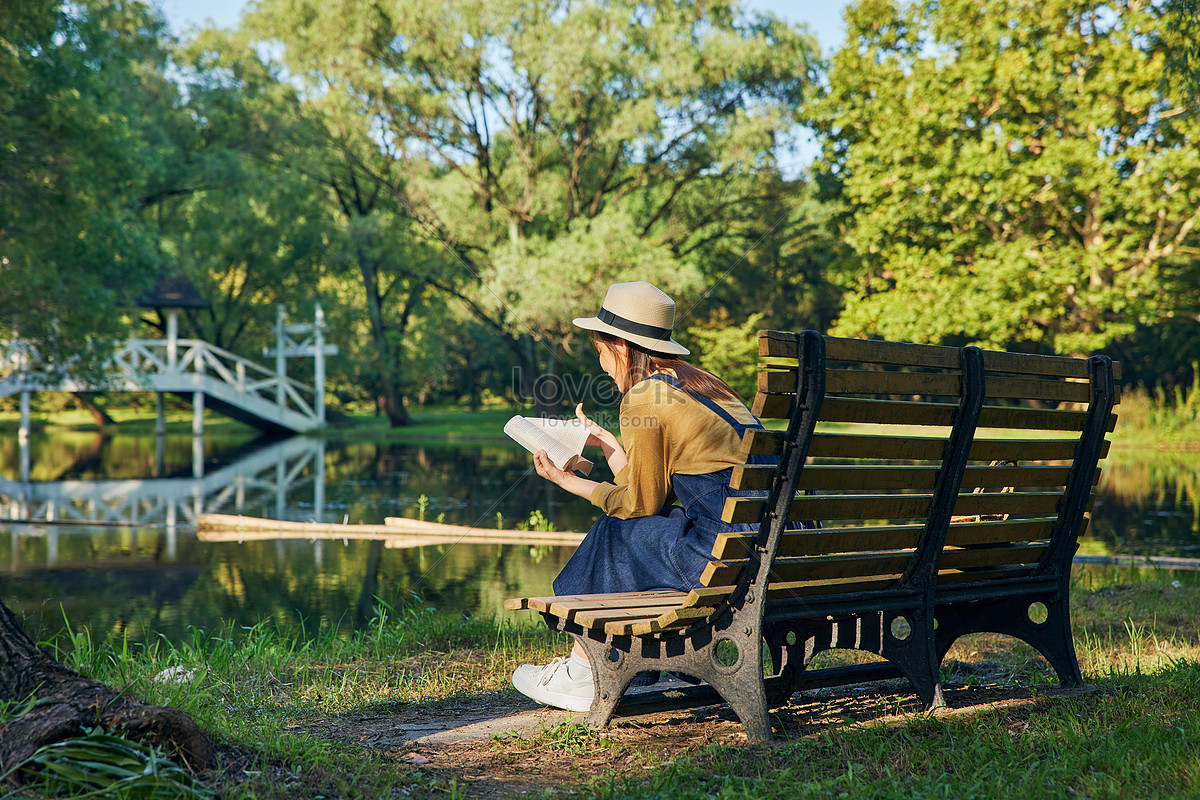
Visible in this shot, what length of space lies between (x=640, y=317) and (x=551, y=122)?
23803 millimetres

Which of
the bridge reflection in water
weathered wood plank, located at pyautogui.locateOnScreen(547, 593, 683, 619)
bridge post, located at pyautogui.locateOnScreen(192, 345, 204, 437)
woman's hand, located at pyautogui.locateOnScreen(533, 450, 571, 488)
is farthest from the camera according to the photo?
bridge post, located at pyautogui.locateOnScreen(192, 345, 204, 437)

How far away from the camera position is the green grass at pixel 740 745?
8.43 feet

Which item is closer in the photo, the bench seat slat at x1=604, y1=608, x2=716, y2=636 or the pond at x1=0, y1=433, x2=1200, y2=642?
the bench seat slat at x1=604, y1=608, x2=716, y2=636

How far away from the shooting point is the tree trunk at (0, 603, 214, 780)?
2326mm

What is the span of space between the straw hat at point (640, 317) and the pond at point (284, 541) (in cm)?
330

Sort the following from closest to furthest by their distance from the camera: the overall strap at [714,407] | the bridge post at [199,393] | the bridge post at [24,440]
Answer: the overall strap at [714,407], the bridge post at [24,440], the bridge post at [199,393]

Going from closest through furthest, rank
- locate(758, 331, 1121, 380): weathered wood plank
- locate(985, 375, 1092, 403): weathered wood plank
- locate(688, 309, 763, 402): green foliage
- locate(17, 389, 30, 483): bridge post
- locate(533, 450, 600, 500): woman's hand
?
locate(758, 331, 1121, 380): weathered wood plank → locate(985, 375, 1092, 403): weathered wood plank → locate(533, 450, 600, 500): woman's hand → locate(17, 389, 30, 483): bridge post → locate(688, 309, 763, 402): green foliage

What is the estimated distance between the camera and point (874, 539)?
3.05 meters

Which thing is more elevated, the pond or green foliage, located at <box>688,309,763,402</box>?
green foliage, located at <box>688,309,763,402</box>

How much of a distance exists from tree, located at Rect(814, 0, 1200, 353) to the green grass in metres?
17.3

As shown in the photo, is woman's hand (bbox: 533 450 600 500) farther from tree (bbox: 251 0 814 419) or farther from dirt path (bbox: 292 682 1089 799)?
tree (bbox: 251 0 814 419)

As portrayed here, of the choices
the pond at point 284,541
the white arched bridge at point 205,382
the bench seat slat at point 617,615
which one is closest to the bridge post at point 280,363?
the white arched bridge at point 205,382

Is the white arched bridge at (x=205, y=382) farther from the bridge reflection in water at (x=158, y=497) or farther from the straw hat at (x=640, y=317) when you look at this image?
the straw hat at (x=640, y=317)

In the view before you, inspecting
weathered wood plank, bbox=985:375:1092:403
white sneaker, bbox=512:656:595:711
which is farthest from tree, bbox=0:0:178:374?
weathered wood plank, bbox=985:375:1092:403
